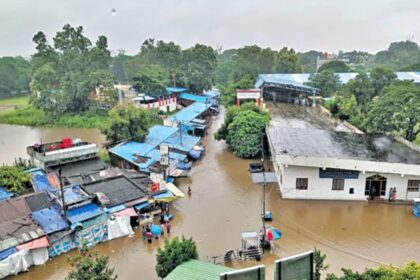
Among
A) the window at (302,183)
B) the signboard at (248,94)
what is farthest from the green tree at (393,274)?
the signboard at (248,94)

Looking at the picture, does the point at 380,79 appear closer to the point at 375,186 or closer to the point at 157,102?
the point at 375,186

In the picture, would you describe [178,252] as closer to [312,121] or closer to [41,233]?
[41,233]

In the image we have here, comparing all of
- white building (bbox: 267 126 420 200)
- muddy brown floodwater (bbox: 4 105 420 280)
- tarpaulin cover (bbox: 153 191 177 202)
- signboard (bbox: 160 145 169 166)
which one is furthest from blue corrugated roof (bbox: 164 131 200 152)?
white building (bbox: 267 126 420 200)

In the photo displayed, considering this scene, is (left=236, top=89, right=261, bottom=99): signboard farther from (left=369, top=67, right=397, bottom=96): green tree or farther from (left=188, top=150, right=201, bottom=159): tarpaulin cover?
(left=188, top=150, right=201, bottom=159): tarpaulin cover

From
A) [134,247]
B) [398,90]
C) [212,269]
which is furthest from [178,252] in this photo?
[398,90]

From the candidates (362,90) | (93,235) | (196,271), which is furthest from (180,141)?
(362,90)

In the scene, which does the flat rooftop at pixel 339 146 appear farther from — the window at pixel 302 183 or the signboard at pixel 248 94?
the signboard at pixel 248 94

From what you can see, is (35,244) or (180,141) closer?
(35,244)
